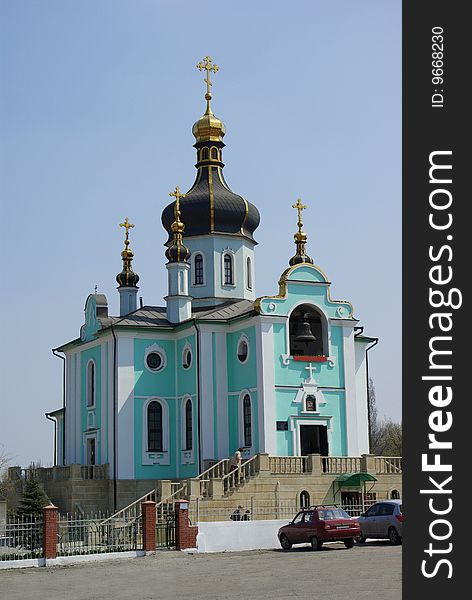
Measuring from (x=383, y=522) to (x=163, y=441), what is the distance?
13605 millimetres

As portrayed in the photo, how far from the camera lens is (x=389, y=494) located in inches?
1288

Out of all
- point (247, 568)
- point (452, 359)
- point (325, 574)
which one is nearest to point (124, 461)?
point (247, 568)

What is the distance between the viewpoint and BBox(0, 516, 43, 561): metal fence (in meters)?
22.9

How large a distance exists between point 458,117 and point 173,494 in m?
23.5

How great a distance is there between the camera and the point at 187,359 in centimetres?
3759

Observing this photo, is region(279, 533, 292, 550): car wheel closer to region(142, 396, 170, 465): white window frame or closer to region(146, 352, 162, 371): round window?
region(142, 396, 170, 465): white window frame

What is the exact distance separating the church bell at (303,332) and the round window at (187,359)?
403 cm

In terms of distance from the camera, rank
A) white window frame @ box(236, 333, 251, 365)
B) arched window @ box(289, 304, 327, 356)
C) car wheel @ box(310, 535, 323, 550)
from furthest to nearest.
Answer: arched window @ box(289, 304, 327, 356)
white window frame @ box(236, 333, 251, 365)
car wheel @ box(310, 535, 323, 550)

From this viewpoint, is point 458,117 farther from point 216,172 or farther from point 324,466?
point 216,172

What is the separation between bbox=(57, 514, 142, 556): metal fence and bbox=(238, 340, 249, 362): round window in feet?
34.5

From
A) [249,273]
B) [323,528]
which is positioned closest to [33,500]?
[249,273]

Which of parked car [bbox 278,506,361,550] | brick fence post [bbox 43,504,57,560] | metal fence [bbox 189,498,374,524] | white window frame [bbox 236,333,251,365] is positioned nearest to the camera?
brick fence post [bbox 43,504,57,560]

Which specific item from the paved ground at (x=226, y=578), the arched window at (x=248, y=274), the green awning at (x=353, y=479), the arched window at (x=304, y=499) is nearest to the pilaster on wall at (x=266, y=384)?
the arched window at (x=304, y=499)

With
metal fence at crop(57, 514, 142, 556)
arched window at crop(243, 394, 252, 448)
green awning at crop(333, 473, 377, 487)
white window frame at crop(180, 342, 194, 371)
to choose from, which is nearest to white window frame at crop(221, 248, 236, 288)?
white window frame at crop(180, 342, 194, 371)
